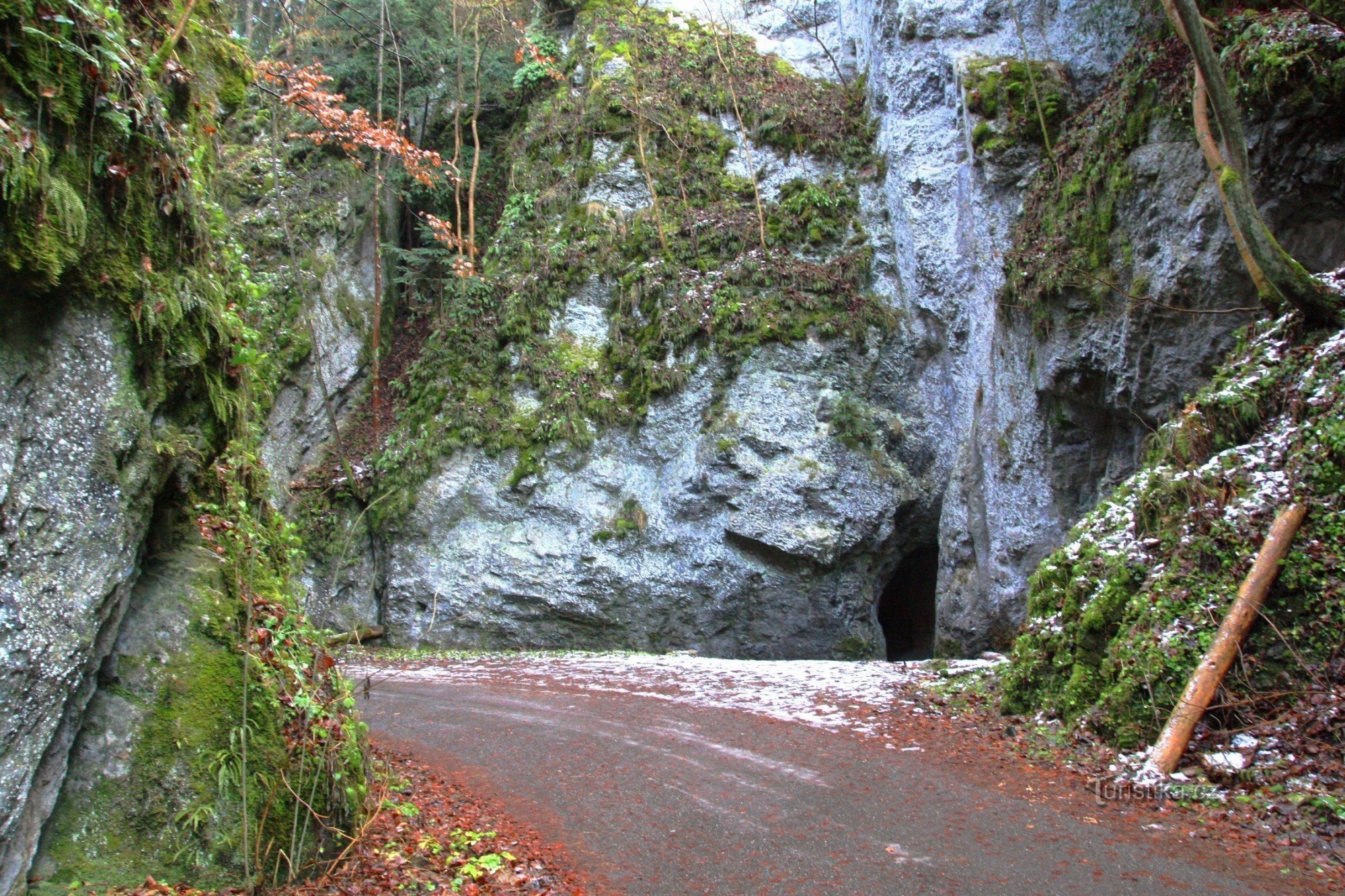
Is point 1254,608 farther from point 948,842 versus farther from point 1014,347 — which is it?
point 1014,347

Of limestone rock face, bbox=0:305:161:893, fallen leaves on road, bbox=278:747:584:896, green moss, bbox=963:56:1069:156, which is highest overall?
green moss, bbox=963:56:1069:156

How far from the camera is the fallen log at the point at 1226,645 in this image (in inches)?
233

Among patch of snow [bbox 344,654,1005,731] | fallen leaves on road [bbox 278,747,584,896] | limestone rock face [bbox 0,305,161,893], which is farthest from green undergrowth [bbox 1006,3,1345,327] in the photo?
limestone rock face [bbox 0,305,161,893]

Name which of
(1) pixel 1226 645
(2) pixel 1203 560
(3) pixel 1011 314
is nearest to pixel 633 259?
(3) pixel 1011 314

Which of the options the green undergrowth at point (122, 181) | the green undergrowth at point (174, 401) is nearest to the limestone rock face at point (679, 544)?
the green undergrowth at point (174, 401)

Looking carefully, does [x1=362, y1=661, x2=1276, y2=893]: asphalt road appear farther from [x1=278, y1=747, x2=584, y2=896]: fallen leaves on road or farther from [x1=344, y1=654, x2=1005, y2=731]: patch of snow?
[x1=344, y1=654, x2=1005, y2=731]: patch of snow

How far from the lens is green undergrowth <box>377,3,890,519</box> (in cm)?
1631

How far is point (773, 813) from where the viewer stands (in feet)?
18.6

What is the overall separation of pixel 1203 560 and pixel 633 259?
1323 cm

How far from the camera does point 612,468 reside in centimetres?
1586

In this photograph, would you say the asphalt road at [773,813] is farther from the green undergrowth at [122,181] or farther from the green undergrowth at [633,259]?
the green undergrowth at [633,259]

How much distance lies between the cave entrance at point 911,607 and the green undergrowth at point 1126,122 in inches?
276

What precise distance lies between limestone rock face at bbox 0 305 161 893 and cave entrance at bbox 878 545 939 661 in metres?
16.2

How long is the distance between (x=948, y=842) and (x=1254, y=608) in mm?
3253
